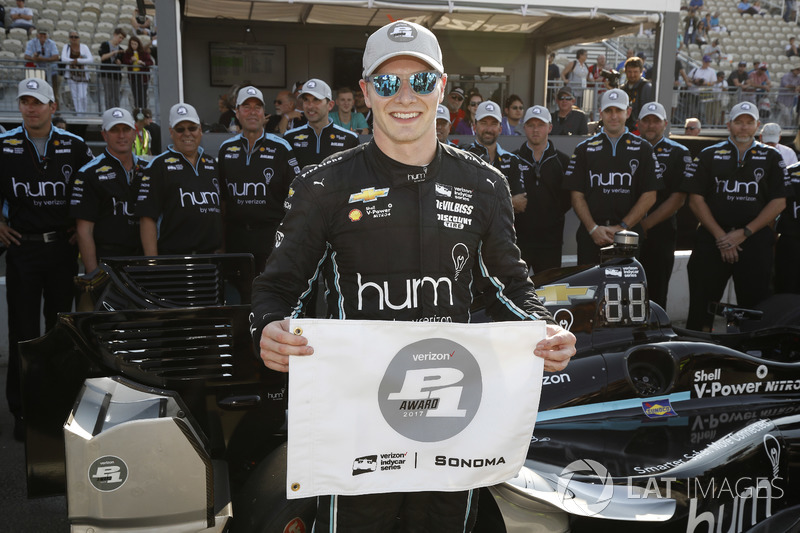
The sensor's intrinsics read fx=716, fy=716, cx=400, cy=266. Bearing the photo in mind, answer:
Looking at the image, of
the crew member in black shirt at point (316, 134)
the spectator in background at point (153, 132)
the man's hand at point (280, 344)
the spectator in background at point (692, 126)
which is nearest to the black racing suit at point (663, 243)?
the crew member in black shirt at point (316, 134)

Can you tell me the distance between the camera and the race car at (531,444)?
2.19 metres

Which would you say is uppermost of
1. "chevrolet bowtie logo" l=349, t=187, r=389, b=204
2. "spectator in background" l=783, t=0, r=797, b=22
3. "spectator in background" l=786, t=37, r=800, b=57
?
"spectator in background" l=783, t=0, r=797, b=22

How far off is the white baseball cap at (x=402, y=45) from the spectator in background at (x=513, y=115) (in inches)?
298

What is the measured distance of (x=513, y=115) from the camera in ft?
30.9

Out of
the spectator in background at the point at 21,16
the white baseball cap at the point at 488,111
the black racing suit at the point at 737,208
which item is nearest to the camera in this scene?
Result: the black racing suit at the point at 737,208

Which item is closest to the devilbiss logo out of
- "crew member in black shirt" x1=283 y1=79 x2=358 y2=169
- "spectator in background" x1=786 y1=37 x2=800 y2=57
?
"crew member in black shirt" x1=283 y1=79 x2=358 y2=169

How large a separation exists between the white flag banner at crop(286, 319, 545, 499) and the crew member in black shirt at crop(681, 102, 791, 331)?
4.61 m

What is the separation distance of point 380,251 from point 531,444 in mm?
1382

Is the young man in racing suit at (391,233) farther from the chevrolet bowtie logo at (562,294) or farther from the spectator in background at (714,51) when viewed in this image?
the spectator in background at (714,51)

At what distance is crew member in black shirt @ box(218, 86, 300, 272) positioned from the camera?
579cm

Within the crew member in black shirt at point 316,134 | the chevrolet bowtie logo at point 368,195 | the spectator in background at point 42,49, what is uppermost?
the spectator in background at point 42,49

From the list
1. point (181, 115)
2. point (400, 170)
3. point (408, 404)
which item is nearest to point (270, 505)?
point (408, 404)

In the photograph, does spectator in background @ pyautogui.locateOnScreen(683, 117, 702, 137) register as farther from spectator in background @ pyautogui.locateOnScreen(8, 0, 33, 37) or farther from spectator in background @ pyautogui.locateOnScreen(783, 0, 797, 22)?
spectator in background @ pyautogui.locateOnScreen(783, 0, 797, 22)


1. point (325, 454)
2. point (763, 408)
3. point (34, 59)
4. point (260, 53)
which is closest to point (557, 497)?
point (325, 454)
